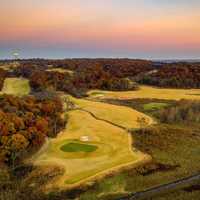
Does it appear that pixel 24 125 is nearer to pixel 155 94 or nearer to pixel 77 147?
pixel 77 147

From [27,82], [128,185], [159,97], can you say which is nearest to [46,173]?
[128,185]

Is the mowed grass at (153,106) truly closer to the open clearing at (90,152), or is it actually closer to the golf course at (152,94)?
the golf course at (152,94)

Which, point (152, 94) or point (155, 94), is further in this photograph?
point (152, 94)

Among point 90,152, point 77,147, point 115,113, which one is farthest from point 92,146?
point 115,113

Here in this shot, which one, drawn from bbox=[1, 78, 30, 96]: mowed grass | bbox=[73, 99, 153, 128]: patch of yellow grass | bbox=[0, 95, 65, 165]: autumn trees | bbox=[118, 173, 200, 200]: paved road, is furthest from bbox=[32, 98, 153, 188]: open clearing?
bbox=[1, 78, 30, 96]: mowed grass

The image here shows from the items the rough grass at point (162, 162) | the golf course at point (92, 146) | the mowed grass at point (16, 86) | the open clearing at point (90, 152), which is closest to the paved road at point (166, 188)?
the rough grass at point (162, 162)

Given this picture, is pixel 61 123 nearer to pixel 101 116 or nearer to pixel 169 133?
pixel 101 116
